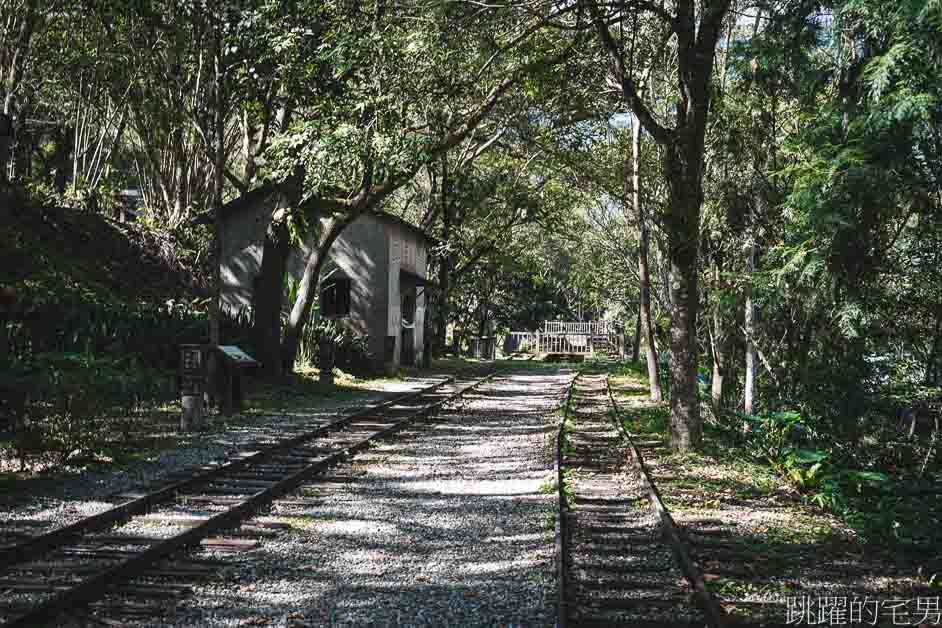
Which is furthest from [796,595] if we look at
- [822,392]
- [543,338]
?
[543,338]

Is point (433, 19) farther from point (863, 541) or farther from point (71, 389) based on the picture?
point (863, 541)

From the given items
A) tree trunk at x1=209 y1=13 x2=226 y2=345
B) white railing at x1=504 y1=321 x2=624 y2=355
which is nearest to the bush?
tree trunk at x1=209 y1=13 x2=226 y2=345

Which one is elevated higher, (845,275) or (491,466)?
(845,275)

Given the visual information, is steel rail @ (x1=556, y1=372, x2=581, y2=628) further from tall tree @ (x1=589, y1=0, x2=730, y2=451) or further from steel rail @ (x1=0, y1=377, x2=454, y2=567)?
steel rail @ (x1=0, y1=377, x2=454, y2=567)

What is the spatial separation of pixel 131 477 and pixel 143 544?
10.0ft

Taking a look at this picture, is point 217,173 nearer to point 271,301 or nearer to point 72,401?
point 72,401

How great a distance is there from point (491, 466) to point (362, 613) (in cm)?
581

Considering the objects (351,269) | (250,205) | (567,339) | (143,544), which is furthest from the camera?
(567,339)

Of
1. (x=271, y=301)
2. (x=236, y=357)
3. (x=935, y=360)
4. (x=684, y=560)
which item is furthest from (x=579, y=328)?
(x=684, y=560)

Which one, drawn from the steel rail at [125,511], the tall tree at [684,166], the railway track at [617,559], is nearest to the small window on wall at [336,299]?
the steel rail at [125,511]

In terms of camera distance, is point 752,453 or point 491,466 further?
point 752,453

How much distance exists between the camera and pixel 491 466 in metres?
11.1

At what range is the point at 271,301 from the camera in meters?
21.3

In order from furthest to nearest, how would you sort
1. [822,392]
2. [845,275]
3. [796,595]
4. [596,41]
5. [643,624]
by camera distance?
[596,41] → [822,392] → [845,275] → [796,595] → [643,624]
